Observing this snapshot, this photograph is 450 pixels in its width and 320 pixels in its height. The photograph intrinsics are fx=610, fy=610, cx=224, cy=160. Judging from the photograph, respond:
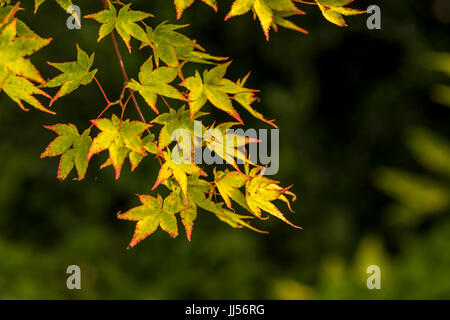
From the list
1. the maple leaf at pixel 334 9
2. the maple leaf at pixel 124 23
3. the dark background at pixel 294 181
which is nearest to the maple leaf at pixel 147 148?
the maple leaf at pixel 124 23

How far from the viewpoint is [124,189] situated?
2.51m

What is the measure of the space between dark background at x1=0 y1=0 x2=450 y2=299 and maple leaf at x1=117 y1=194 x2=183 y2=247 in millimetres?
1454

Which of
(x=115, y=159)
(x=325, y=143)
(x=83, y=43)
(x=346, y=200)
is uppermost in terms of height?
(x=83, y=43)

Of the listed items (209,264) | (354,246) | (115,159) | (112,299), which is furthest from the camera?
(354,246)

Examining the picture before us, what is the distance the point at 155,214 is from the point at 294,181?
176 cm

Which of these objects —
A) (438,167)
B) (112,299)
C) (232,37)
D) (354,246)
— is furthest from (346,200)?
(112,299)

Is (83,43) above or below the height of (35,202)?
above

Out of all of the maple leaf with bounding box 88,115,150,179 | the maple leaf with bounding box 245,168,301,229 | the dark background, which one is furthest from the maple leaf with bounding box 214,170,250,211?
the dark background

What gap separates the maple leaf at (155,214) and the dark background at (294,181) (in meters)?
1.45

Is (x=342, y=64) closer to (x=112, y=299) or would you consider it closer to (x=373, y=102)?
(x=373, y=102)

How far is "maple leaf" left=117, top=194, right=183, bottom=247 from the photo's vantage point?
2.82 ft

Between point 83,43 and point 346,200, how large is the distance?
1308 millimetres

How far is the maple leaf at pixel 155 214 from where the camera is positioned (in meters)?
0.86

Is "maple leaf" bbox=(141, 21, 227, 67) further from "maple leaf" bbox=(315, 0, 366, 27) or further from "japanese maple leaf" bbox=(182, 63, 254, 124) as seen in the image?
"maple leaf" bbox=(315, 0, 366, 27)
